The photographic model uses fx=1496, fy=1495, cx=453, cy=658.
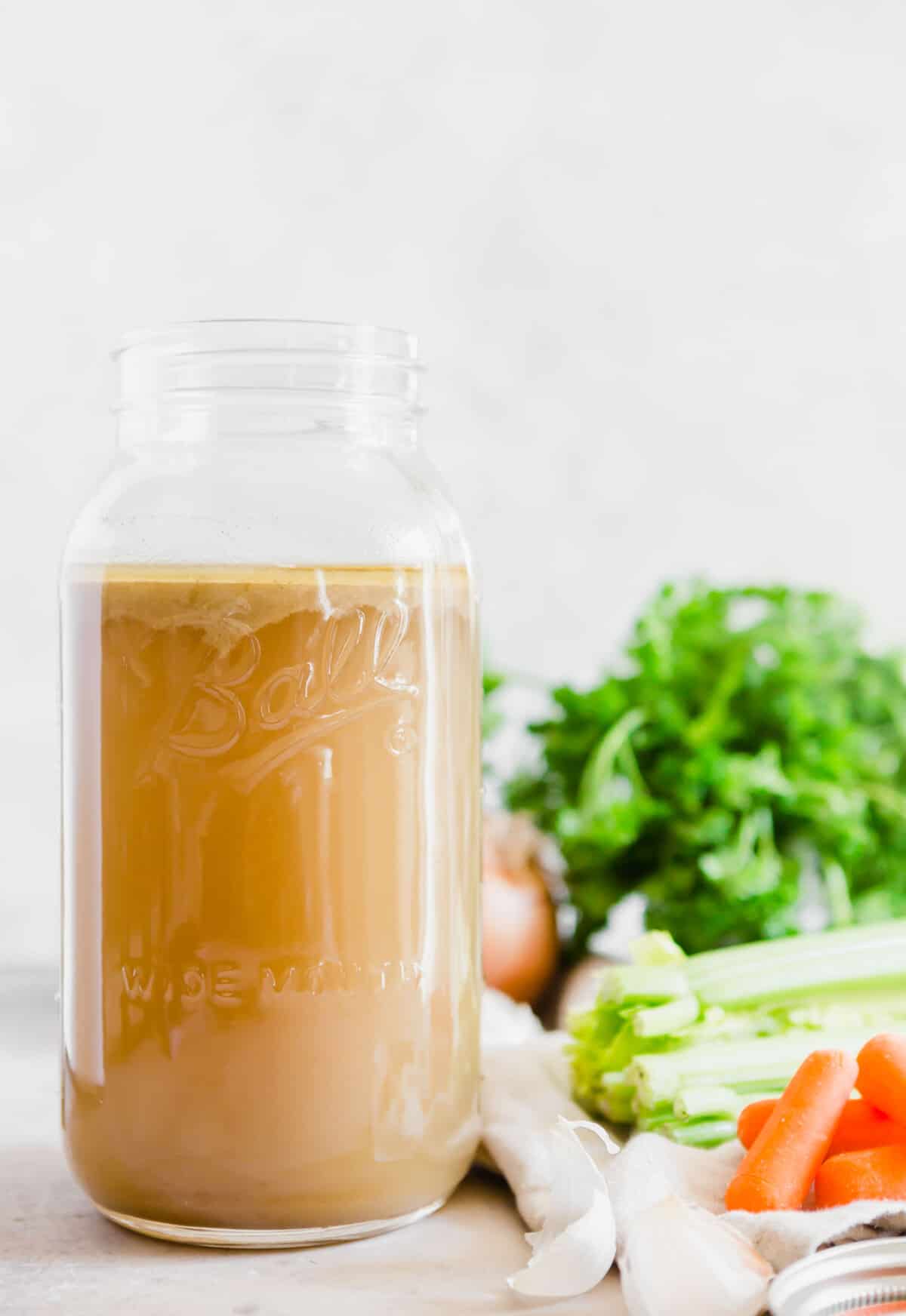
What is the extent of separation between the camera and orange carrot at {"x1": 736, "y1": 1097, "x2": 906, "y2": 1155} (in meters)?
1.05

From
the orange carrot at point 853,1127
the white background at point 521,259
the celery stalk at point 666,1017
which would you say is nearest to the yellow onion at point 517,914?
the white background at point 521,259

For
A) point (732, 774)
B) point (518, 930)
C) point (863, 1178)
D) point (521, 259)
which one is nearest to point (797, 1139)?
point (863, 1178)

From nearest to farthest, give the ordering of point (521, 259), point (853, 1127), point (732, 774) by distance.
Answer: point (853, 1127)
point (732, 774)
point (521, 259)

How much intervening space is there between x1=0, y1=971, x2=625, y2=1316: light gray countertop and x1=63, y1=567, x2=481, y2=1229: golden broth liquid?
26 millimetres

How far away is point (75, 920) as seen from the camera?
1.02m

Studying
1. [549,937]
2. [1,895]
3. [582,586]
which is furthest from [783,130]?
[1,895]

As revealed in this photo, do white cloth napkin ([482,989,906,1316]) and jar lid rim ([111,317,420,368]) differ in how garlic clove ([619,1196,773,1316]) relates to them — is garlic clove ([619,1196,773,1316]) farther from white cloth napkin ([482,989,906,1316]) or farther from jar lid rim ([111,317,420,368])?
jar lid rim ([111,317,420,368])

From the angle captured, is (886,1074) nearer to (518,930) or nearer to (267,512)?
(267,512)

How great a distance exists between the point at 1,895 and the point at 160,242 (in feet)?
3.70

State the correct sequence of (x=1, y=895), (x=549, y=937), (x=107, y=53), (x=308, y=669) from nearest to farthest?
(x=308, y=669) → (x=549, y=937) → (x=107, y=53) → (x=1, y=895)

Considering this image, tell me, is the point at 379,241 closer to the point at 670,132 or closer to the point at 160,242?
the point at 160,242

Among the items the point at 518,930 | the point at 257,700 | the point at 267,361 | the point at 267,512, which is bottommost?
the point at 518,930

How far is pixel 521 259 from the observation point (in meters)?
2.55

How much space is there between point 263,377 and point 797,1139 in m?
0.62
